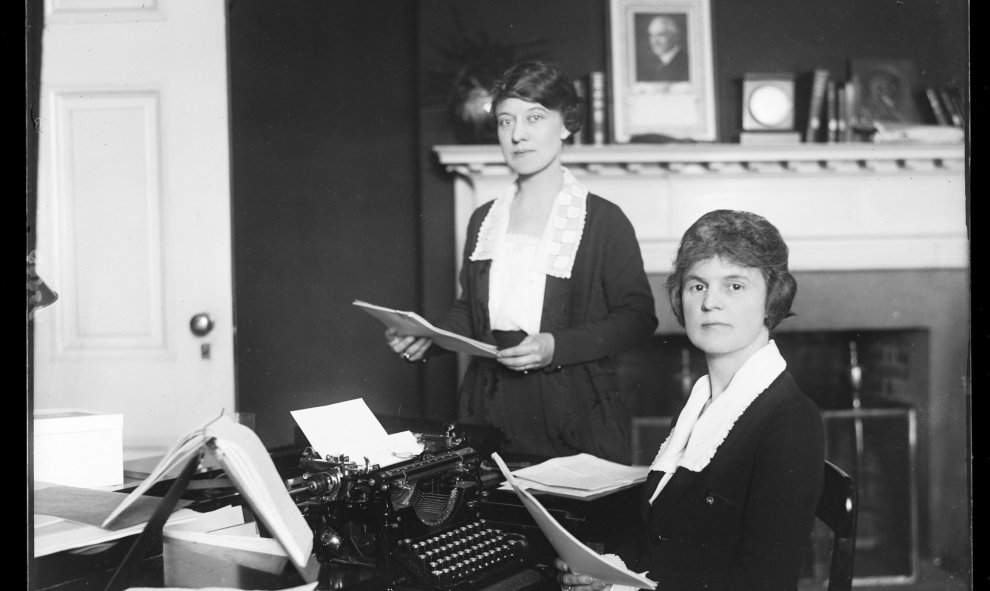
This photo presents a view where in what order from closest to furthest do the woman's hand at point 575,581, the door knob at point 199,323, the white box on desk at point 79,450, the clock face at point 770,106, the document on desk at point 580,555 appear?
the document on desk at point 580,555 → the woman's hand at point 575,581 → the white box on desk at point 79,450 → the door knob at point 199,323 → the clock face at point 770,106

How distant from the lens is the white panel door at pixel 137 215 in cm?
215

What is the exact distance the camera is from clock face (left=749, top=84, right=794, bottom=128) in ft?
9.60

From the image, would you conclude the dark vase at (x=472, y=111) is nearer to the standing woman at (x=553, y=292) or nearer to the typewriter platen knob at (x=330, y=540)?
the standing woman at (x=553, y=292)

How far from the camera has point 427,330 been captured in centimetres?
184

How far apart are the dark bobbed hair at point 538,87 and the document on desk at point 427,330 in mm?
675

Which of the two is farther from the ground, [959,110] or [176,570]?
[959,110]

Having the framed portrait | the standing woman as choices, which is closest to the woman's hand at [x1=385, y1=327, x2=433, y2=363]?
the standing woman

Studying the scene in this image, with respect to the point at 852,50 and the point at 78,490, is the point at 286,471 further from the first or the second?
the point at 852,50

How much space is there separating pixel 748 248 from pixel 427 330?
0.73m

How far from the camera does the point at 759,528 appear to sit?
4.09 ft

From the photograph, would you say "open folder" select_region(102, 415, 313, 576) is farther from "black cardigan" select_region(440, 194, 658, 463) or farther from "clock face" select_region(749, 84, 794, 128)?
"clock face" select_region(749, 84, 794, 128)

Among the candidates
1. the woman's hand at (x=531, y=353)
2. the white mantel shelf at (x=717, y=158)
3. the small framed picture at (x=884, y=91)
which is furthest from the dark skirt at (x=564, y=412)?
the small framed picture at (x=884, y=91)
